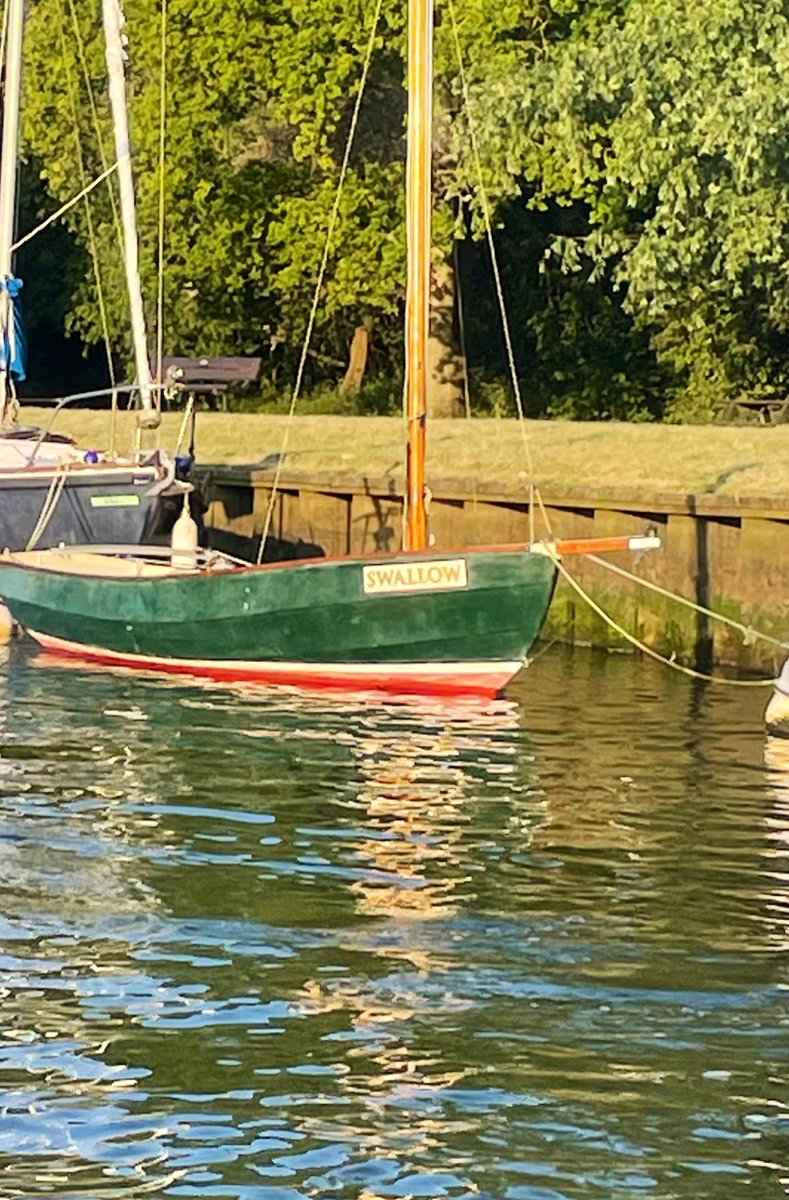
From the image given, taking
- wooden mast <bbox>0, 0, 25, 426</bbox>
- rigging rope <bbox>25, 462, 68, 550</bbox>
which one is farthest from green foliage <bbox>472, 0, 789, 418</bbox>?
rigging rope <bbox>25, 462, 68, 550</bbox>

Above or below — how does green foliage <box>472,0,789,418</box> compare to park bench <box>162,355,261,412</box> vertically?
above

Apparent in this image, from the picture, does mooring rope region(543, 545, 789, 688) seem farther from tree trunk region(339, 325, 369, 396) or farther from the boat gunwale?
tree trunk region(339, 325, 369, 396)

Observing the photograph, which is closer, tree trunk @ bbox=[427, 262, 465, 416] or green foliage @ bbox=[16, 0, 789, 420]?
green foliage @ bbox=[16, 0, 789, 420]

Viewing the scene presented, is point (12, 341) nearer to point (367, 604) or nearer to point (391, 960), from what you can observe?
point (367, 604)

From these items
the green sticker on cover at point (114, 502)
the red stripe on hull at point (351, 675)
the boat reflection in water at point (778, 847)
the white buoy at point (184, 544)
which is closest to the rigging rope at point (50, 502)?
the green sticker on cover at point (114, 502)

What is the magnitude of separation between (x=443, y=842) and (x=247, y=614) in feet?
29.1

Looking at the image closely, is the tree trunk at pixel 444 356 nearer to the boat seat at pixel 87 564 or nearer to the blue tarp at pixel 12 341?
the blue tarp at pixel 12 341

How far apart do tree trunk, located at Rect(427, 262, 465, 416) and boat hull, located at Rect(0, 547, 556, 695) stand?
18494mm

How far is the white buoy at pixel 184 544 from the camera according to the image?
28094mm

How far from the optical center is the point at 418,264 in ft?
85.3

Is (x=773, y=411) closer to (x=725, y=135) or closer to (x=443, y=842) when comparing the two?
(x=725, y=135)

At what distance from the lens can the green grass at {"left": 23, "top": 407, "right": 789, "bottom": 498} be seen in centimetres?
3058

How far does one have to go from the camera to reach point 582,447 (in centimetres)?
3431

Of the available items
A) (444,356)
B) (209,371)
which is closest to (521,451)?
(209,371)
